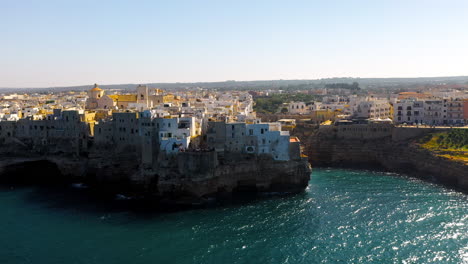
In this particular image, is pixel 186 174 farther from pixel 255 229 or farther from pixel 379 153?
pixel 379 153

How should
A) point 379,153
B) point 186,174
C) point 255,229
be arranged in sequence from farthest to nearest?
point 379,153 → point 186,174 → point 255,229

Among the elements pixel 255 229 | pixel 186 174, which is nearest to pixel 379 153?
pixel 186 174

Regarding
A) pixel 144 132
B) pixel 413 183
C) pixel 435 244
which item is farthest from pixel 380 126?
pixel 144 132

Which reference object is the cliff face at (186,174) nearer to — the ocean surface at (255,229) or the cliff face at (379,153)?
the ocean surface at (255,229)

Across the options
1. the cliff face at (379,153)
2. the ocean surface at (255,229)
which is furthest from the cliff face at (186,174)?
the cliff face at (379,153)

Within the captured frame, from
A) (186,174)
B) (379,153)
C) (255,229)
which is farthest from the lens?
(379,153)

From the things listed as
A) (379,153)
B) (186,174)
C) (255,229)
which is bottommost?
(255,229)

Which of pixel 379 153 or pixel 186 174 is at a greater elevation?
pixel 186 174
